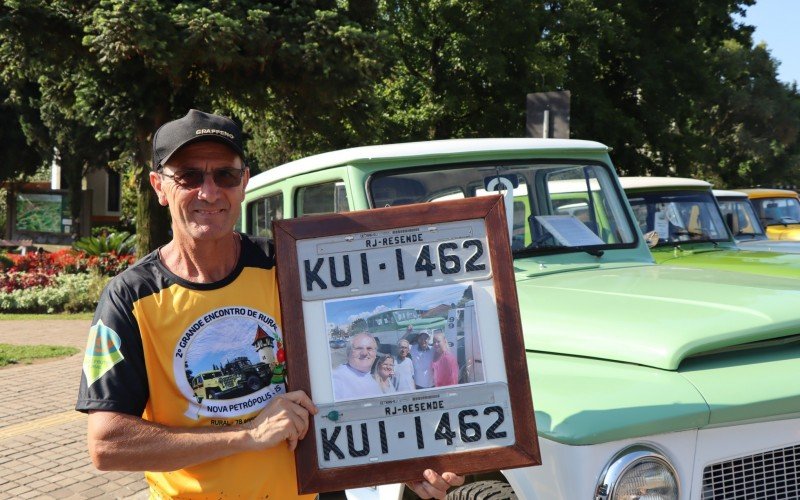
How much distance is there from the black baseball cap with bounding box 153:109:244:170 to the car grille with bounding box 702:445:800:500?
158 cm

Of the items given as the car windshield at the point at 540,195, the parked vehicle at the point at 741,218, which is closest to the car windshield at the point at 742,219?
the parked vehicle at the point at 741,218

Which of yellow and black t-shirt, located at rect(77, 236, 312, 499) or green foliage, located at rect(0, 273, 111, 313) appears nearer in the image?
yellow and black t-shirt, located at rect(77, 236, 312, 499)

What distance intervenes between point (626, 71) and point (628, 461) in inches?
814

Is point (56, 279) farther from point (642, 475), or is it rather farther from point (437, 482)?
point (642, 475)

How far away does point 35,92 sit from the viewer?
25.1 metres

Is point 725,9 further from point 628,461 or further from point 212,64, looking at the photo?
point 628,461

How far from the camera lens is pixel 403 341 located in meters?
1.97

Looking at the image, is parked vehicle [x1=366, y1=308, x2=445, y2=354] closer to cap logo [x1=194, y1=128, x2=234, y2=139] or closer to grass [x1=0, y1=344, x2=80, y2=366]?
cap logo [x1=194, y1=128, x2=234, y2=139]

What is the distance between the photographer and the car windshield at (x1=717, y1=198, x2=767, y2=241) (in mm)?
9258

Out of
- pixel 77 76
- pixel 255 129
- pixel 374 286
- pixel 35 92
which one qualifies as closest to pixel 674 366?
pixel 374 286

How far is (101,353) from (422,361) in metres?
0.80

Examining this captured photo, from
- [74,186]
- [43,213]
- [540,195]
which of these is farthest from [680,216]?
[43,213]

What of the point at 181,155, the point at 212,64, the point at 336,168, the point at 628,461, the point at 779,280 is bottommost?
the point at 628,461

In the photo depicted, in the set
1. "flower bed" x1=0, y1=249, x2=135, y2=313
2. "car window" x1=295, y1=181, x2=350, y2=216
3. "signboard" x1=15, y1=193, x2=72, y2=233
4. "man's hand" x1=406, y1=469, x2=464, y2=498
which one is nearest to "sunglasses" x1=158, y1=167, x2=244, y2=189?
"man's hand" x1=406, y1=469, x2=464, y2=498
